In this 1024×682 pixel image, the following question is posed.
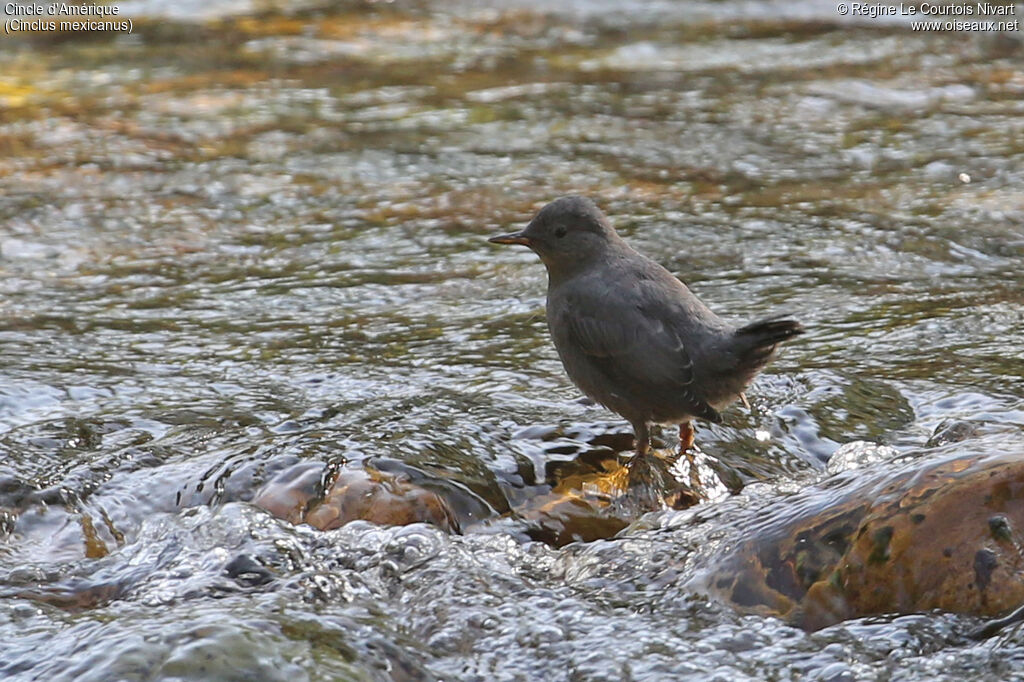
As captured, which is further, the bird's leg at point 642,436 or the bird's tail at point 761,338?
the bird's leg at point 642,436

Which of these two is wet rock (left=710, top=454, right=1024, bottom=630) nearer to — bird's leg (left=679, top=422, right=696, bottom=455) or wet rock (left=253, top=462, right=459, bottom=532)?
wet rock (left=253, top=462, right=459, bottom=532)

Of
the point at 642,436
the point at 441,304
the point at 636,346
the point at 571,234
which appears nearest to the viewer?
the point at 636,346

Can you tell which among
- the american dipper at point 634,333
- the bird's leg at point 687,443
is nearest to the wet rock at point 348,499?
the american dipper at point 634,333

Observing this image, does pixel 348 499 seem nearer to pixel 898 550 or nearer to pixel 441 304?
pixel 898 550

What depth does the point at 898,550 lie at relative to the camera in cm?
335

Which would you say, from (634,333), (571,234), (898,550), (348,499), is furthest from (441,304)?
(898,550)

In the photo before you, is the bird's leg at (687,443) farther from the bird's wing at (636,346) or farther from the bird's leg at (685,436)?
the bird's wing at (636,346)

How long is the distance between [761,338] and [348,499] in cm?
139

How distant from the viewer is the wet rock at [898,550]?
10.7ft

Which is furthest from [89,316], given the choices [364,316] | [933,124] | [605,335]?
[933,124]

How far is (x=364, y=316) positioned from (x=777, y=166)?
3.13 metres

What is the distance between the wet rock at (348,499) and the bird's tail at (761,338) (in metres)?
1.08

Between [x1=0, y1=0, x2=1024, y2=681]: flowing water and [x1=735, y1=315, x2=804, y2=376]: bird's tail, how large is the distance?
42 cm

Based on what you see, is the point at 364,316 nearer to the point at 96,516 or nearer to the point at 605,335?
the point at 605,335
